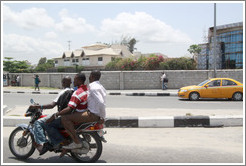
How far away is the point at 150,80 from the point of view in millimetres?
23484

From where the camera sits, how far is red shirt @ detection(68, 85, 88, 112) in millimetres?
4336

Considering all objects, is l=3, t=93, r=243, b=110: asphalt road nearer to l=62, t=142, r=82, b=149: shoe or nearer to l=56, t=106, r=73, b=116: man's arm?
l=62, t=142, r=82, b=149: shoe

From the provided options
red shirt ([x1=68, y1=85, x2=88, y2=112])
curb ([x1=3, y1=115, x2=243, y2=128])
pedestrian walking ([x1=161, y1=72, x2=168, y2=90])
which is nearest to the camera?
red shirt ([x1=68, y1=85, x2=88, y2=112])

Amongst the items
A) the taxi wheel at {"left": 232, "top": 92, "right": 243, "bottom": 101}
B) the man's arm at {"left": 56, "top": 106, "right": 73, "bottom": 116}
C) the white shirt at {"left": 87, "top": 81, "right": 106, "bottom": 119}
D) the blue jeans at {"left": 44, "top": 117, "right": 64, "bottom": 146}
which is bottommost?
the taxi wheel at {"left": 232, "top": 92, "right": 243, "bottom": 101}

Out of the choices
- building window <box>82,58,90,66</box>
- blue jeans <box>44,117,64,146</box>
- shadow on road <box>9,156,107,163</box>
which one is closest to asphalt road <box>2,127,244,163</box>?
shadow on road <box>9,156,107,163</box>

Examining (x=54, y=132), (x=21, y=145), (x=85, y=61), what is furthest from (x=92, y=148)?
(x=85, y=61)

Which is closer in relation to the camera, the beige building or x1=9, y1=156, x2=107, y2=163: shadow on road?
x1=9, y1=156, x2=107, y2=163: shadow on road

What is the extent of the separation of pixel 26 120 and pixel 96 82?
4.14 metres

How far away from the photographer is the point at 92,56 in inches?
2432

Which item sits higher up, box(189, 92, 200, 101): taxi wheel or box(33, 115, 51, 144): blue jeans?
box(33, 115, 51, 144): blue jeans

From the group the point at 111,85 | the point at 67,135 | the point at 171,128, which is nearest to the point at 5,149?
the point at 67,135

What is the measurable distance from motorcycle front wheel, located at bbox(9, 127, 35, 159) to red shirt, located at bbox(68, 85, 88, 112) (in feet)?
3.43

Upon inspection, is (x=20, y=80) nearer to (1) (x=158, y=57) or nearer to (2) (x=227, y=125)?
(1) (x=158, y=57)

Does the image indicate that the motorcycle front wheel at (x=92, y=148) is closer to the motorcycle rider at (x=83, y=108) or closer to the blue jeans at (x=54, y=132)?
the motorcycle rider at (x=83, y=108)
